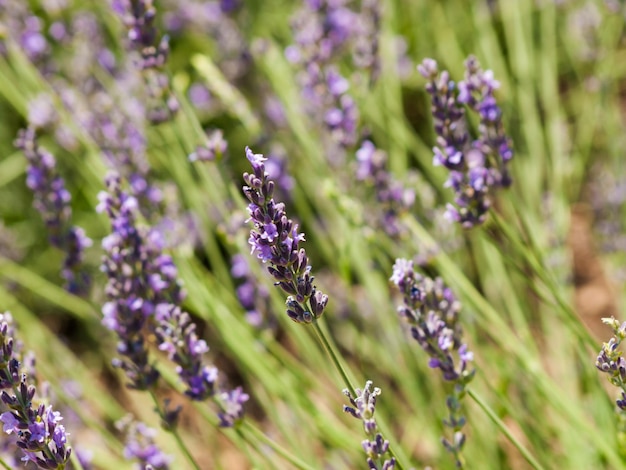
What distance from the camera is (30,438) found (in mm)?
1380

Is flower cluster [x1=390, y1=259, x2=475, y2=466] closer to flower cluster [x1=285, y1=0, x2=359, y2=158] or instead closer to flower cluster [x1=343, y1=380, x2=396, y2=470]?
flower cluster [x1=343, y1=380, x2=396, y2=470]

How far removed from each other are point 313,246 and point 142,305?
1938 mm

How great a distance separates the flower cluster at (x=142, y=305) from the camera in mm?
1674

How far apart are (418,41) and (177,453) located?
7.88 feet

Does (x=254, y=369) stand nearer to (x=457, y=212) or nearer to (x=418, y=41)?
(x=457, y=212)

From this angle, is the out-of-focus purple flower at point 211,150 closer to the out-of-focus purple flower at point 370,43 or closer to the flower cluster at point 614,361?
the out-of-focus purple flower at point 370,43

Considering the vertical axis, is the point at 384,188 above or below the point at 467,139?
above

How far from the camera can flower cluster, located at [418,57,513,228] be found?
171cm

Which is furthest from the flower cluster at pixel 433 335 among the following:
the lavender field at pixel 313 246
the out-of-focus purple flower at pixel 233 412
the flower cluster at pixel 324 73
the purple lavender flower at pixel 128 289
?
the flower cluster at pixel 324 73

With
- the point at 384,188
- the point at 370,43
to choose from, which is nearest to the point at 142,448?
the point at 384,188

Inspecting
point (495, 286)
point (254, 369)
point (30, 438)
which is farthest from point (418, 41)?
point (30, 438)

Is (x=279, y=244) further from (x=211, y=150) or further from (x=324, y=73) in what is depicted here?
(x=324, y=73)

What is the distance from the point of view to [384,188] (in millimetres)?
2182

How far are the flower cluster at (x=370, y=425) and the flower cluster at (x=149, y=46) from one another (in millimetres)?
1115
